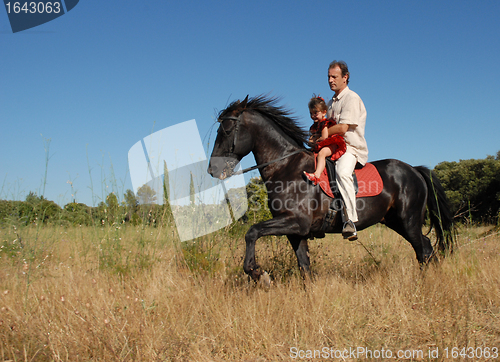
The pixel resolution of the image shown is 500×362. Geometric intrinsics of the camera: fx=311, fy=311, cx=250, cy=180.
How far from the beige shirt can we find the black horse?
0.52 meters

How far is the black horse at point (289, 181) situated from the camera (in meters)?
3.86

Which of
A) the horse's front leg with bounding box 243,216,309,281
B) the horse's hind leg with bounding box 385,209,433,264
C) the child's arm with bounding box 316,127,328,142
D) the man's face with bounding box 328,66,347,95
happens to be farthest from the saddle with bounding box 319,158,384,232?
the man's face with bounding box 328,66,347,95

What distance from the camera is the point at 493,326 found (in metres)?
2.96

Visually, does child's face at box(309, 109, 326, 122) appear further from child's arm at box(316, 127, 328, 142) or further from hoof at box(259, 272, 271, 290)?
hoof at box(259, 272, 271, 290)

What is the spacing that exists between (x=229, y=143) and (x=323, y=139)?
48.9 inches

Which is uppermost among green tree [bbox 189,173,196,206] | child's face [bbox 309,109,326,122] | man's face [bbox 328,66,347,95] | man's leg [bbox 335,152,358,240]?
man's face [bbox 328,66,347,95]

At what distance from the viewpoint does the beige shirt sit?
409 centimetres

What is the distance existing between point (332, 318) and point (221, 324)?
1112mm

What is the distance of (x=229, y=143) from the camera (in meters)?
4.05

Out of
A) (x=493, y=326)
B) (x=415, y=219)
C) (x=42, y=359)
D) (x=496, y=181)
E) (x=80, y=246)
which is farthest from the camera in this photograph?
(x=496, y=181)

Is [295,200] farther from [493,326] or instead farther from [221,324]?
[493,326]

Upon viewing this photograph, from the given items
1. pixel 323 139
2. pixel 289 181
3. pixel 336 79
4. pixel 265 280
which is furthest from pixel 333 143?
pixel 265 280

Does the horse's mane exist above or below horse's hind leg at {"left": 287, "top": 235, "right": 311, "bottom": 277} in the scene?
above

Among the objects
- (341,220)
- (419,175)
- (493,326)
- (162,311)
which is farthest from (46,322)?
(419,175)
